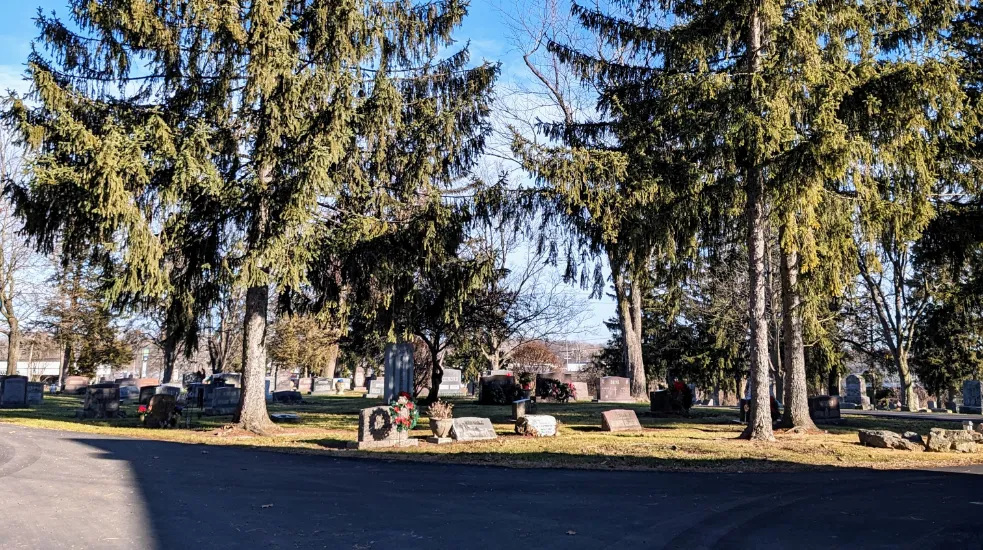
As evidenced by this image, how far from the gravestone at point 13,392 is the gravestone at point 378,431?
59.4 feet

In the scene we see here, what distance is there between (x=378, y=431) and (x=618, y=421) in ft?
19.9

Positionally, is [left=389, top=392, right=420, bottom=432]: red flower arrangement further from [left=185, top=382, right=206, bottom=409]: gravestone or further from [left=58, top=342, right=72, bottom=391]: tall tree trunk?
[left=58, top=342, right=72, bottom=391]: tall tree trunk

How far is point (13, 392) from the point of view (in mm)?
24828

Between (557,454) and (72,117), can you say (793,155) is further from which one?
(72,117)

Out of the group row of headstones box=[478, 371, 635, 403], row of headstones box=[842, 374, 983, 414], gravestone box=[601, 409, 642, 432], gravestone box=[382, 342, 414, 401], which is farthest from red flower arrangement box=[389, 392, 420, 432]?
row of headstones box=[842, 374, 983, 414]

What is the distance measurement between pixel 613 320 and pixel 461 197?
94.0 feet

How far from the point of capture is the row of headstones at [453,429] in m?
13.1

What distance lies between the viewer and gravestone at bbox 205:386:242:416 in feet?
73.5

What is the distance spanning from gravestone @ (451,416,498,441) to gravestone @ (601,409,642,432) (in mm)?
3298

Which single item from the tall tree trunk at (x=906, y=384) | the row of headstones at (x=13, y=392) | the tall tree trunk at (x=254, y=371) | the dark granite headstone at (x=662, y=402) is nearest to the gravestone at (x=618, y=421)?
the dark granite headstone at (x=662, y=402)

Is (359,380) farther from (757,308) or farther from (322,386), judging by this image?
(757,308)

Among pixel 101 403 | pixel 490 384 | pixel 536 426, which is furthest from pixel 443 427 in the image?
pixel 490 384

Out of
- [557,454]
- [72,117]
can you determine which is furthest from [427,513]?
[72,117]

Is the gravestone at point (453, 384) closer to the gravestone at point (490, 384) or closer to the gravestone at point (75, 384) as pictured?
the gravestone at point (490, 384)
